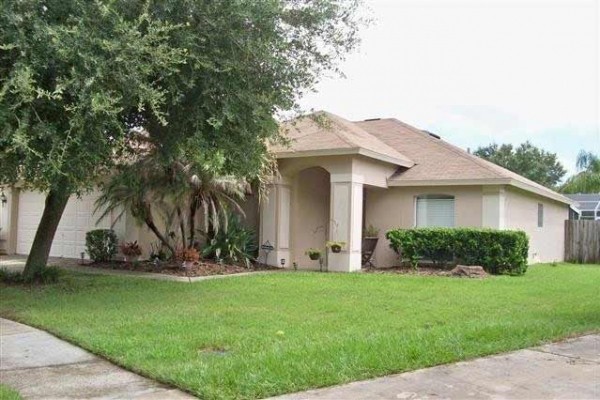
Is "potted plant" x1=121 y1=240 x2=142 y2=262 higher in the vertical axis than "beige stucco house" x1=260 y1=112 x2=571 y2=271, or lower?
lower

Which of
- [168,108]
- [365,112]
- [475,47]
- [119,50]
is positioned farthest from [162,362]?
[365,112]

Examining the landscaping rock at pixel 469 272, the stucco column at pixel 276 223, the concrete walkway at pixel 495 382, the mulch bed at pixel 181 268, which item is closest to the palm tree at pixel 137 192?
the mulch bed at pixel 181 268

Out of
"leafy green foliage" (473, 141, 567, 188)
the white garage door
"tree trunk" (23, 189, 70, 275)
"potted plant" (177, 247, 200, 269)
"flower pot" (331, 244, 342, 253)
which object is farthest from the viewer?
"leafy green foliage" (473, 141, 567, 188)

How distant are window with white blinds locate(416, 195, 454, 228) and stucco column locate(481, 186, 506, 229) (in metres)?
0.91

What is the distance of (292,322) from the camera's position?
26.1ft

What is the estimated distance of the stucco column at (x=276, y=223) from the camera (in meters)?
16.6

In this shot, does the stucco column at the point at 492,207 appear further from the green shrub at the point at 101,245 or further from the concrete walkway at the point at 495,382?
the concrete walkway at the point at 495,382

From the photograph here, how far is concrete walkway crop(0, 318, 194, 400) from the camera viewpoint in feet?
16.4

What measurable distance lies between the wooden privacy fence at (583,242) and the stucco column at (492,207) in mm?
9581

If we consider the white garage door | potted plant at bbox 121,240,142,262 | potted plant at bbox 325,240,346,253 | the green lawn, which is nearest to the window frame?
potted plant at bbox 325,240,346,253

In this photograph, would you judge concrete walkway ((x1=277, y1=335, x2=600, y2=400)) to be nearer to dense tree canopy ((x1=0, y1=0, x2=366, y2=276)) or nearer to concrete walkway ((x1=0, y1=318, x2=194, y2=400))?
concrete walkway ((x1=0, y1=318, x2=194, y2=400))

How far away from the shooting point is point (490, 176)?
52.6ft

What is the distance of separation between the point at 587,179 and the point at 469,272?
651 inches

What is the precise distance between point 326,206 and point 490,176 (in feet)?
16.2
